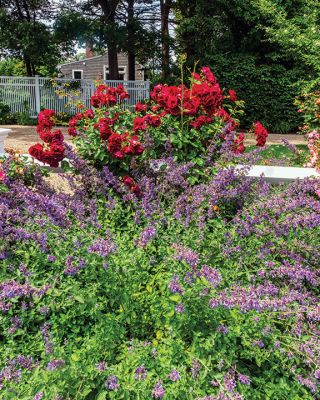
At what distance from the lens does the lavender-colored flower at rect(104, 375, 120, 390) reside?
1.39m

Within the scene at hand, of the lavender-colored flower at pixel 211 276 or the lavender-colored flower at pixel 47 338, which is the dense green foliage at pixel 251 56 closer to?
the lavender-colored flower at pixel 211 276

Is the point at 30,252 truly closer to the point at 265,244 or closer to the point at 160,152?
the point at 265,244

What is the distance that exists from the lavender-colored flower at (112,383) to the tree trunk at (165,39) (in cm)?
1387

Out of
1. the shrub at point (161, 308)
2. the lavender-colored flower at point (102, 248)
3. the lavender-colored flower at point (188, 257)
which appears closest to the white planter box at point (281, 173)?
the shrub at point (161, 308)

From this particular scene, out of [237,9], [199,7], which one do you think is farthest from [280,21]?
[199,7]

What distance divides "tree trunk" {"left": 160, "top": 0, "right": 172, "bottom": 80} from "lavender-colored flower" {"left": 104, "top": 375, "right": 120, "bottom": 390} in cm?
1387

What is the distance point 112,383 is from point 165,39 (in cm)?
1515

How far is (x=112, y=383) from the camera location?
1.40 m

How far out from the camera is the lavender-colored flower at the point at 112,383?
4.56ft

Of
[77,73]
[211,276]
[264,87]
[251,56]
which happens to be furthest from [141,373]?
[77,73]

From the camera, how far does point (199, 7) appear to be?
13.5m

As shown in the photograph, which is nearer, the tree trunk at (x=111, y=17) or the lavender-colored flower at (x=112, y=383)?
the lavender-colored flower at (x=112, y=383)

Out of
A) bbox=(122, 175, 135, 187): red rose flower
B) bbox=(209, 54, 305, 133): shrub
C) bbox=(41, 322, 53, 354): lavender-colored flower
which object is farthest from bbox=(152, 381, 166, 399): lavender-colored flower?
bbox=(209, 54, 305, 133): shrub

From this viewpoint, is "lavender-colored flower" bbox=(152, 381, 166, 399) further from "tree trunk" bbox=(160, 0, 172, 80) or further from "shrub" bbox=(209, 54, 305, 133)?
"tree trunk" bbox=(160, 0, 172, 80)
